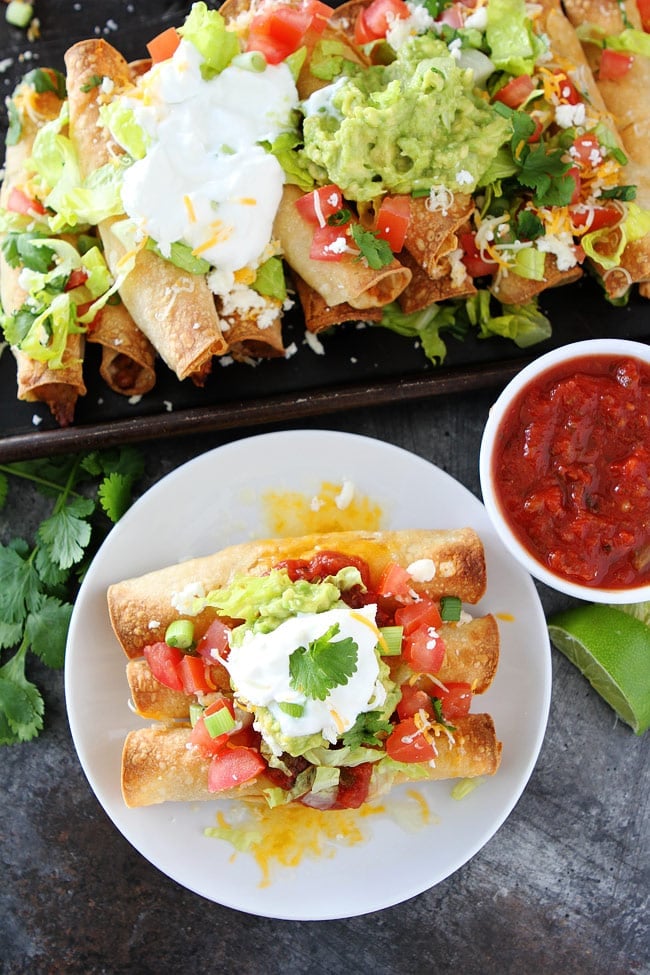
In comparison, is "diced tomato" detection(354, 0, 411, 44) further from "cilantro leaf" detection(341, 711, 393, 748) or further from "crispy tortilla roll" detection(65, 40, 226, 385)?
"cilantro leaf" detection(341, 711, 393, 748)

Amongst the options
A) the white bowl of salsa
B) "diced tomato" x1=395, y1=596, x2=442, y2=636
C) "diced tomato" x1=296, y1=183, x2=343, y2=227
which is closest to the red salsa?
the white bowl of salsa

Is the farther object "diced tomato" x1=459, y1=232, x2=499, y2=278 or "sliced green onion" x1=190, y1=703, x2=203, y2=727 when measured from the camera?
"diced tomato" x1=459, y1=232, x2=499, y2=278

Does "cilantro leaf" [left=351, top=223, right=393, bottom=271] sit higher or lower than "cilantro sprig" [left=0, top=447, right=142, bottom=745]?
higher

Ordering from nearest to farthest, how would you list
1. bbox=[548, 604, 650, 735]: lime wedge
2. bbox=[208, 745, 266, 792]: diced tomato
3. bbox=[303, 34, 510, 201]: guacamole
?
bbox=[303, 34, 510, 201]: guacamole < bbox=[208, 745, 266, 792]: diced tomato < bbox=[548, 604, 650, 735]: lime wedge

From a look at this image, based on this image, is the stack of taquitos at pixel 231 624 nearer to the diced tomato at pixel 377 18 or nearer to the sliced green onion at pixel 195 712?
Result: the sliced green onion at pixel 195 712

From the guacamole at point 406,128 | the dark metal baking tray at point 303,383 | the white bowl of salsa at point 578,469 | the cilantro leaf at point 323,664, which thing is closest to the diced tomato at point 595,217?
the dark metal baking tray at point 303,383
